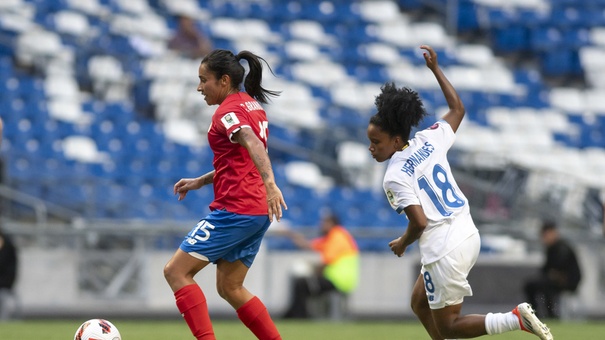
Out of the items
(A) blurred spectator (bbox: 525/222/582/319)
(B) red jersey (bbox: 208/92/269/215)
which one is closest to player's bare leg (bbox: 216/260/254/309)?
(B) red jersey (bbox: 208/92/269/215)

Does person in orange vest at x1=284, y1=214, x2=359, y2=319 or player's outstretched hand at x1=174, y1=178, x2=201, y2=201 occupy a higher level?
person in orange vest at x1=284, y1=214, x2=359, y2=319

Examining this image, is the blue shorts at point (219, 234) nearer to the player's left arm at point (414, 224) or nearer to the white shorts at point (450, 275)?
the player's left arm at point (414, 224)

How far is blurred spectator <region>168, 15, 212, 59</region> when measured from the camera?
66.2ft

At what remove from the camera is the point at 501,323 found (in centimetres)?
701

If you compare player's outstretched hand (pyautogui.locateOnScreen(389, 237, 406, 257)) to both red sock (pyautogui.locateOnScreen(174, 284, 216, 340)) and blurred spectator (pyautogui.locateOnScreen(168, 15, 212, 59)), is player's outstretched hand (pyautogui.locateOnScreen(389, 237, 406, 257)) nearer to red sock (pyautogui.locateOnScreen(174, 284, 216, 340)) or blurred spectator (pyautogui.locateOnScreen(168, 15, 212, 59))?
red sock (pyautogui.locateOnScreen(174, 284, 216, 340))

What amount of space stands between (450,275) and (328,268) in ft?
29.3

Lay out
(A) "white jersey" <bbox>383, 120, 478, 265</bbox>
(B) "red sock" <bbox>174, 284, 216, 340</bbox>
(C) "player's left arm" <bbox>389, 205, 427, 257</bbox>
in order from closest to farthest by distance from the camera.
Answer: (C) "player's left arm" <bbox>389, 205, 427, 257</bbox>, (A) "white jersey" <bbox>383, 120, 478, 265</bbox>, (B) "red sock" <bbox>174, 284, 216, 340</bbox>

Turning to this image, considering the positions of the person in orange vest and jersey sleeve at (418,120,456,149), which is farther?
the person in orange vest

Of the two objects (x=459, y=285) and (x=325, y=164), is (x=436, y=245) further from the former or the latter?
(x=325, y=164)

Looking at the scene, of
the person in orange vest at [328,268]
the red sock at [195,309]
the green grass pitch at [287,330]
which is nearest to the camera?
the red sock at [195,309]

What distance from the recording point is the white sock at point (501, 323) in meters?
6.96

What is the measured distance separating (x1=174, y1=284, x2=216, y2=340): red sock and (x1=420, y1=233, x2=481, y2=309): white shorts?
142cm

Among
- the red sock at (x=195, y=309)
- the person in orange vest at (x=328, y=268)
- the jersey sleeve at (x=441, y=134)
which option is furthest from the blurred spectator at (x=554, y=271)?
the red sock at (x=195, y=309)

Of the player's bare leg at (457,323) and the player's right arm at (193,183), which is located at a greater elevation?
the player's right arm at (193,183)
